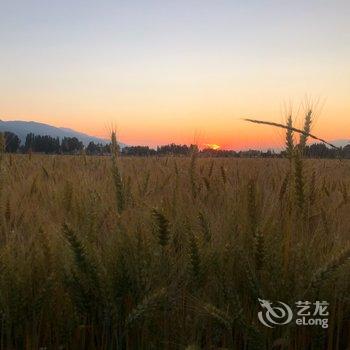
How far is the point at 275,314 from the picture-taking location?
1.32 meters

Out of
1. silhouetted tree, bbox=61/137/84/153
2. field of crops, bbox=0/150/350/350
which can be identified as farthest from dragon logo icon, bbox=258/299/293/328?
silhouetted tree, bbox=61/137/84/153

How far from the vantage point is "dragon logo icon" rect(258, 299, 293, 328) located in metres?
1.31

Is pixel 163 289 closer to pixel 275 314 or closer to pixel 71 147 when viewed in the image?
pixel 275 314

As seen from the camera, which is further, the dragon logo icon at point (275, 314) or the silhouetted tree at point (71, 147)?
the silhouetted tree at point (71, 147)

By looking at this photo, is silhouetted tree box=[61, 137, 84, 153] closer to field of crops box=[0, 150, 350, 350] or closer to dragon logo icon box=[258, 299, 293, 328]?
field of crops box=[0, 150, 350, 350]

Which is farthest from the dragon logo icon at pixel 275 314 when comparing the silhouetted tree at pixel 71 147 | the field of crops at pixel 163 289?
the silhouetted tree at pixel 71 147

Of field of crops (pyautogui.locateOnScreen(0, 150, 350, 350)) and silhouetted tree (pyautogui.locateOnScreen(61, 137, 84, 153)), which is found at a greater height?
silhouetted tree (pyautogui.locateOnScreen(61, 137, 84, 153))

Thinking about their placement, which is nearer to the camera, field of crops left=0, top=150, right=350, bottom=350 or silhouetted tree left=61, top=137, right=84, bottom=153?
field of crops left=0, top=150, right=350, bottom=350

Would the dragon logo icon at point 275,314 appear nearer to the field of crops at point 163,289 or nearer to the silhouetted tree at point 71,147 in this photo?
the field of crops at point 163,289

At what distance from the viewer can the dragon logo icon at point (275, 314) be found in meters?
1.31

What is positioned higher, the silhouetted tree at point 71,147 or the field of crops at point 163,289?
the silhouetted tree at point 71,147

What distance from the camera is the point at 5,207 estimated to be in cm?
229

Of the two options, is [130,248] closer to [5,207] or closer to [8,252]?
[8,252]

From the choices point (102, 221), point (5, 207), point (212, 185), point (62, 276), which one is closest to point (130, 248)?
point (62, 276)
